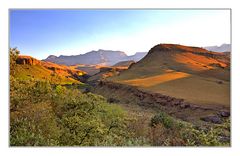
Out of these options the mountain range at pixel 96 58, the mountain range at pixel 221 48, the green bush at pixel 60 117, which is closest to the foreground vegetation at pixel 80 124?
the green bush at pixel 60 117

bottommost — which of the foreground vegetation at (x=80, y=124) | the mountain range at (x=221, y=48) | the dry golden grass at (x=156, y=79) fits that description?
the foreground vegetation at (x=80, y=124)

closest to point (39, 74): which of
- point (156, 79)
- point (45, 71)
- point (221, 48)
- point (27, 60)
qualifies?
point (45, 71)

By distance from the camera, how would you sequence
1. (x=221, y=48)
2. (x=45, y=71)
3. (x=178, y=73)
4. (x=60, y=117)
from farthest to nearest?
(x=178, y=73) < (x=45, y=71) < (x=60, y=117) < (x=221, y=48)

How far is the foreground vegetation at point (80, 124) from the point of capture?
4.14 m

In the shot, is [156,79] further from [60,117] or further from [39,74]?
[39,74]

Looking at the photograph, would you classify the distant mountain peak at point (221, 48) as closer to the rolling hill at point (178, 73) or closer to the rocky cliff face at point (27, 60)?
the rolling hill at point (178, 73)

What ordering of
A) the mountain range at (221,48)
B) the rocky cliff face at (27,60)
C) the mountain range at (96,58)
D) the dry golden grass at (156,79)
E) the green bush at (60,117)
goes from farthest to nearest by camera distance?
the dry golden grass at (156,79) → the mountain range at (96,58) → the rocky cliff face at (27,60) → the green bush at (60,117) → the mountain range at (221,48)

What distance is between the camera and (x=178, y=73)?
492 centimetres

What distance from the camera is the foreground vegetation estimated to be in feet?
13.6

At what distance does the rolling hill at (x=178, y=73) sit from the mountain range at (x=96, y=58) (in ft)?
0.46

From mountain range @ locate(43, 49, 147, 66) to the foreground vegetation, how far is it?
1.21ft

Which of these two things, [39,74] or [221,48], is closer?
[221,48]

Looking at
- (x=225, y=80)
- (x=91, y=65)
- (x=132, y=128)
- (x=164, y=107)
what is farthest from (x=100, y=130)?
(x=225, y=80)

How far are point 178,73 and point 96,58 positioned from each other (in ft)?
3.91
